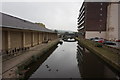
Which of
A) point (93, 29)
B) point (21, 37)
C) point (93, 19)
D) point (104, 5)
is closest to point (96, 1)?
point (104, 5)

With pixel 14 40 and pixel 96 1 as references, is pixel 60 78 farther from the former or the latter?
pixel 96 1

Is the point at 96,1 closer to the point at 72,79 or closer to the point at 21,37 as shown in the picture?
the point at 21,37

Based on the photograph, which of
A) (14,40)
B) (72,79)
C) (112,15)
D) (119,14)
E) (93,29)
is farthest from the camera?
(93,29)

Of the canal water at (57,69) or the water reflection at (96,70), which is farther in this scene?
the water reflection at (96,70)

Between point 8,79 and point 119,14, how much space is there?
39.9 metres

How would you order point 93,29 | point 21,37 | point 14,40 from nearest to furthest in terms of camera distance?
point 14,40
point 21,37
point 93,29

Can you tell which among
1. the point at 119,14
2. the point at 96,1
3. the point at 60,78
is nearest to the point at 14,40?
the point at 60,78

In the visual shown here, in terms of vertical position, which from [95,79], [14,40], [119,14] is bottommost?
[95,79]

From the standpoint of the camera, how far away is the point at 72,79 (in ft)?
28.4

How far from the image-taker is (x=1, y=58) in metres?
9.69

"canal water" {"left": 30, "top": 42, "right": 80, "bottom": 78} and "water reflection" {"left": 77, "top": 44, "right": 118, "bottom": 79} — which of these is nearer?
"canal water" {"left": 30, "top": 42, "right": 80, "bottom": 78}

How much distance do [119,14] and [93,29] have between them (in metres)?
12.0

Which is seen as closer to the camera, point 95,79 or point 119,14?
point 95,79

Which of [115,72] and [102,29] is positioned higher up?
[102,29]
